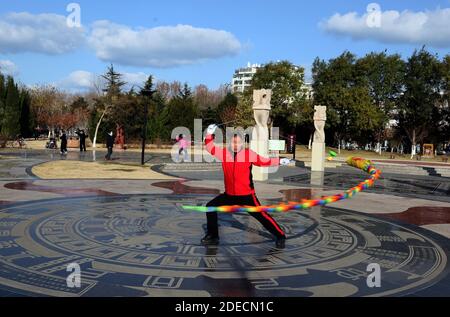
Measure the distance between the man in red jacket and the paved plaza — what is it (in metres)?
0.24

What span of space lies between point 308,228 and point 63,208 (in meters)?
5.41

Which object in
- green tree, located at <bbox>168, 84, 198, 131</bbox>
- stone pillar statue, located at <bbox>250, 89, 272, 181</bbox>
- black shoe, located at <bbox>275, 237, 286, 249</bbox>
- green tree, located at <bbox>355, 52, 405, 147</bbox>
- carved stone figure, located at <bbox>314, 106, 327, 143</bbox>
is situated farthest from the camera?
green tree, located at <bbox>355, 52, 405, 147</bbox>

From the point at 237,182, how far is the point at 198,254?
128 centimetres

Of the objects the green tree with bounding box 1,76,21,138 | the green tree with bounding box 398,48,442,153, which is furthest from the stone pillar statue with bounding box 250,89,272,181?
the green tree with bounding box 398,48,442,153

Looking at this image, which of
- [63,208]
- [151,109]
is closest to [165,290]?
[63,208]

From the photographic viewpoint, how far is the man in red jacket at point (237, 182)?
6.94 metres

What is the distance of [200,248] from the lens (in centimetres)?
682

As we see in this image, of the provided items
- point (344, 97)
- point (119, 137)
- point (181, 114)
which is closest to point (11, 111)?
point (119, 137)

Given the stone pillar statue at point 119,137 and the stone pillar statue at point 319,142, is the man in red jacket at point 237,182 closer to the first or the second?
the stone pillar statue at point 319,142

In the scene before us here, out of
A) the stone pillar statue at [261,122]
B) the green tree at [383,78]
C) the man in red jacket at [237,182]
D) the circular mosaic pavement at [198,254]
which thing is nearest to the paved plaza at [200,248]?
the circular mosaic pavement at [198,254]

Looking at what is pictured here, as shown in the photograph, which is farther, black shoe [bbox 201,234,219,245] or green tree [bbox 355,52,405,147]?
green tree [bbox 355,52,405,147]

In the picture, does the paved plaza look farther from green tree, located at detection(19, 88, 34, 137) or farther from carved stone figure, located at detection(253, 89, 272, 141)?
green tree, located at detection(19, 88, 34, 137)

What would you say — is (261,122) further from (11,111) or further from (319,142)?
(11,111)

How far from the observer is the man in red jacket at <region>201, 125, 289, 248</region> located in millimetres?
6938
